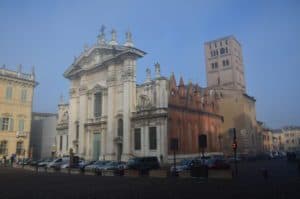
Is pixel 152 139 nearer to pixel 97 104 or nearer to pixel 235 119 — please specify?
pixel 97 104

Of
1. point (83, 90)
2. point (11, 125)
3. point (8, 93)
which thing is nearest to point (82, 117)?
point (83, 90)

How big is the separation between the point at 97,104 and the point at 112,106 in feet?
18.5

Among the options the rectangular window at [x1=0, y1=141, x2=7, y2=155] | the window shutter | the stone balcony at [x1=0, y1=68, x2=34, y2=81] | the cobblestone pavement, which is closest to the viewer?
the cobblestone pavement

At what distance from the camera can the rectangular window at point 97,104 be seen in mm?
48394

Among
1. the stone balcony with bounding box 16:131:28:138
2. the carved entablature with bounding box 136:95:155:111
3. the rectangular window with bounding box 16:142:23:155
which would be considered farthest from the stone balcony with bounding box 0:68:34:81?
the carved entablature with bounding box 136:95:155:111

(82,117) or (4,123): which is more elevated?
(82,117)

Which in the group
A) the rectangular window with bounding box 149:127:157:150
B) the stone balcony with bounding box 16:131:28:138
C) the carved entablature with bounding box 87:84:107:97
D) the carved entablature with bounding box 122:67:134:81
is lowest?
the rectangular window with bounding box 149:127:157:150

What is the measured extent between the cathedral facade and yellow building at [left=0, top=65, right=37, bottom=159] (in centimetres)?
711

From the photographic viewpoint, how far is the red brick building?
41.1m

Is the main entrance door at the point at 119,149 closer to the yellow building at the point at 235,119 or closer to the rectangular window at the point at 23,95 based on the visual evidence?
the rectangular window at the point at 23,95

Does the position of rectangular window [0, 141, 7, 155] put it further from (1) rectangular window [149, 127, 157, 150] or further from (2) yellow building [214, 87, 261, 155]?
(2) yellow building [214, 87, 261, 155]

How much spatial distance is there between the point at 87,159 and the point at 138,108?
13631 mm

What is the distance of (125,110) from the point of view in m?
41.7

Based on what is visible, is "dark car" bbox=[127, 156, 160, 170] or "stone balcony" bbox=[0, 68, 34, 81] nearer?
"dark car" bbox=[127, 156, 160, 170]
